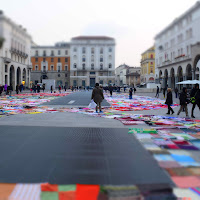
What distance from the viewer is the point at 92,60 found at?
9844cm

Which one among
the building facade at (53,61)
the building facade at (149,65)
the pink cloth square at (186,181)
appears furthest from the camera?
the building facade at (53,61)

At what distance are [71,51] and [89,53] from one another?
6.98 m

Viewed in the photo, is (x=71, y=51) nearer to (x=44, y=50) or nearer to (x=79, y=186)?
(x=44, y=50)

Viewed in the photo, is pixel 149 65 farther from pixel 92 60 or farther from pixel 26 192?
pixel 26 192

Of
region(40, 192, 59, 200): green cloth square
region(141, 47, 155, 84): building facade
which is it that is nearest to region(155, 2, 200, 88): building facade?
region(40, 192, 59, 200): green cloth square

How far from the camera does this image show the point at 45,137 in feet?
24.6

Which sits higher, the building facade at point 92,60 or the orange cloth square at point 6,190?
the building facade at point 92,60

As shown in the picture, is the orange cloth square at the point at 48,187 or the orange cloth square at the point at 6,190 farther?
the orange cloth square at the point at 48,187

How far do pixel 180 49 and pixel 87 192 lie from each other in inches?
995

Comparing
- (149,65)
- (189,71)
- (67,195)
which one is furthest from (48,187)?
(149,65)

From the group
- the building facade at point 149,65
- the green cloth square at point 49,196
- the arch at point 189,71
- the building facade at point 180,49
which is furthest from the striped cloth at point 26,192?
the building facade at point 149,65

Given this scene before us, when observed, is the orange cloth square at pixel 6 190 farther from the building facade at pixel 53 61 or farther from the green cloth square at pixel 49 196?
the building facade at pixel 53 61

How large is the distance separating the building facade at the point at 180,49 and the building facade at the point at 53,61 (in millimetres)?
48140

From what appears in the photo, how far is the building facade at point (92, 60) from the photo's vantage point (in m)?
97.4
